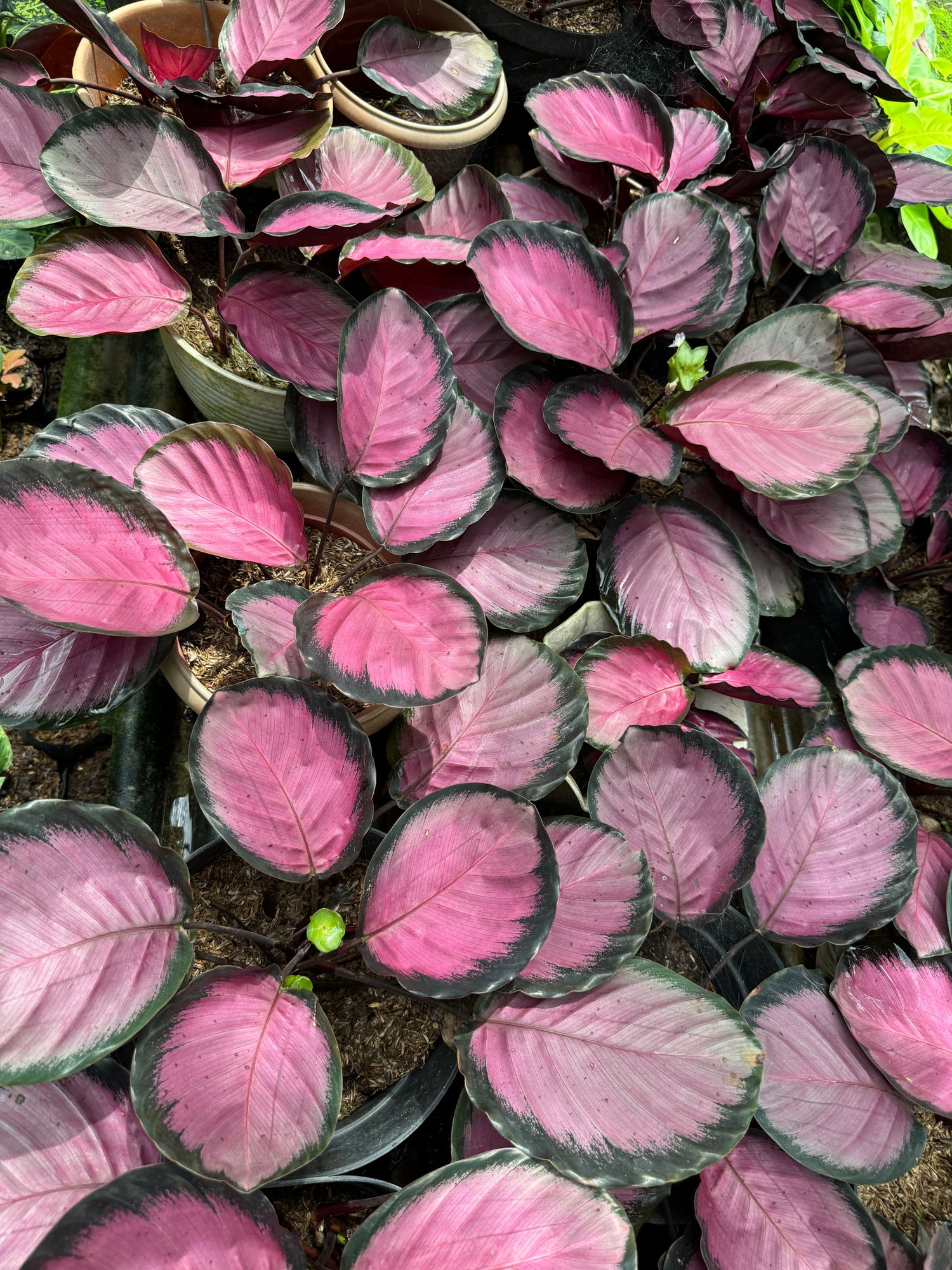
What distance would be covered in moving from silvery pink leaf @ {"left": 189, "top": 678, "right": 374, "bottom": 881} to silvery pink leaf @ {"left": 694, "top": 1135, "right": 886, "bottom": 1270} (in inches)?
19.6

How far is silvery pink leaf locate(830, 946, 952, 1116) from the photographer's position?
2.80 feet

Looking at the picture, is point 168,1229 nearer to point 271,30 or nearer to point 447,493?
point 447,493

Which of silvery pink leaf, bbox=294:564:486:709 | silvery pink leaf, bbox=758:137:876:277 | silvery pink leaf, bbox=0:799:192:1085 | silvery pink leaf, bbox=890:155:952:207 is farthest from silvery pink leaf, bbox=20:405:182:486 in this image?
silvery pink leaf, bbox=890:155:952:207

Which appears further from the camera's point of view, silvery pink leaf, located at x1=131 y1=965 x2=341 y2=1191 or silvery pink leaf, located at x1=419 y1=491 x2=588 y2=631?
silvery pink leaf, located at x1=419 y1=491 x2=588 y2=631

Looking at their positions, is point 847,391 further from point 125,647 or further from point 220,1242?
point 220,1242

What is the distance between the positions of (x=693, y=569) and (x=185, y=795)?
79cm

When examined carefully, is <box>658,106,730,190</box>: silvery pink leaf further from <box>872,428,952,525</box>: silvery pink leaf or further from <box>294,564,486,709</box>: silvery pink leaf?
<box>294,564,486,709</box>: silvery pink leaf

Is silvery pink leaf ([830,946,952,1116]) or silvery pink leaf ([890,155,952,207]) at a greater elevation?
silvery pink leaf ([890,155,952,207])

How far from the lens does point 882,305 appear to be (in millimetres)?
1355

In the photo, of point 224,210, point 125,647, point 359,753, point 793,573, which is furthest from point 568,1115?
point 224,210

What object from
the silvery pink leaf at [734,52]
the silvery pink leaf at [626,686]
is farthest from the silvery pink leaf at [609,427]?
the silvery pink leaf at [734,52]

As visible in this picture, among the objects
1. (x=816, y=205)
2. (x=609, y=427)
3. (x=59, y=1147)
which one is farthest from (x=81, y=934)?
(x=816, y=205)

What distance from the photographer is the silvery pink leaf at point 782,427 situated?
1.01 metres

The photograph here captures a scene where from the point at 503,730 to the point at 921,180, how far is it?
143 cm
